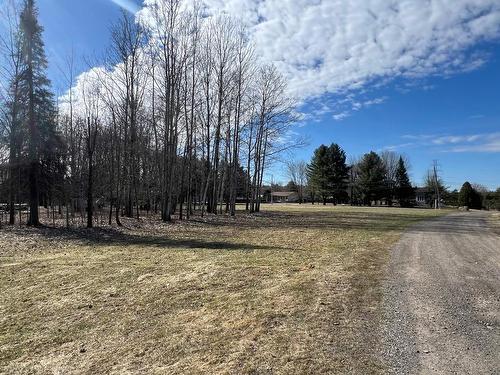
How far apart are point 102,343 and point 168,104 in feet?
63.4

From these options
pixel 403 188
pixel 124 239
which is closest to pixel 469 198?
pixel 403 188

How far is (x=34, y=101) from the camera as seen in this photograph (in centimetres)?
1900

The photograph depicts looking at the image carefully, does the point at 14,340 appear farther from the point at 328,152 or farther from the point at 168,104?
the point at 328,152

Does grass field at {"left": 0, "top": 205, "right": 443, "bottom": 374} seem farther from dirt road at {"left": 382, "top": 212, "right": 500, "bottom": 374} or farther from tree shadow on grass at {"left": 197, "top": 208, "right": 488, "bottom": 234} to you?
tree shadow on grass at {"left": 197, "top": 208, "right": 488, "bottom": 234}

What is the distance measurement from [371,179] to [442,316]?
66.1m

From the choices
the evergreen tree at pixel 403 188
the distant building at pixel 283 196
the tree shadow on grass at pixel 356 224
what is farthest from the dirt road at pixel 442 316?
the distant building at pixel 283 196

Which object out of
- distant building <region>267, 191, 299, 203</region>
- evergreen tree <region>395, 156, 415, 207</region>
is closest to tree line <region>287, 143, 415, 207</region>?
evergreen tree <region>395, 156, 415, 207</region>

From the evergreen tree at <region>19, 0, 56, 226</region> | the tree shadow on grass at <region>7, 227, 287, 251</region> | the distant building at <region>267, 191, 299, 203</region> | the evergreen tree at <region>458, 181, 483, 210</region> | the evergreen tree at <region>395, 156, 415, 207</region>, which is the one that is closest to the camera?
the tree shadow on grass at <region>7, 227, 287, 251</region>

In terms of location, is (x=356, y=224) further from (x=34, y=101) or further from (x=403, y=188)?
(x=403, y=188)

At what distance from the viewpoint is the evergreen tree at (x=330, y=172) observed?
220 ft

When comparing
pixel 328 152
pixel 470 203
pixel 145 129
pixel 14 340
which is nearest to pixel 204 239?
pixel 14 340

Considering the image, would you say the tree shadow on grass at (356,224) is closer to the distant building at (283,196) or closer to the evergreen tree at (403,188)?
the evergreen tree at (403,188)

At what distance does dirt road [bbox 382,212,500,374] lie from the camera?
145 inches

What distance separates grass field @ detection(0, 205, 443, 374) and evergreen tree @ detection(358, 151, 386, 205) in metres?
61.0
